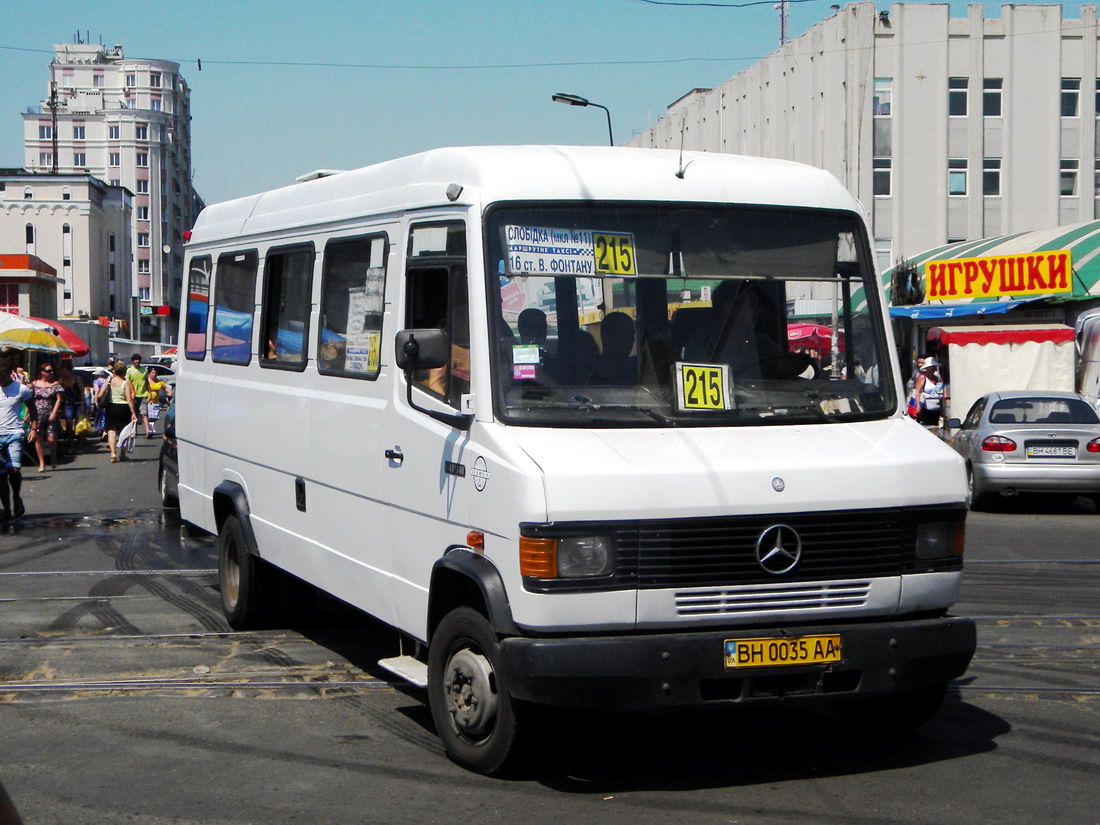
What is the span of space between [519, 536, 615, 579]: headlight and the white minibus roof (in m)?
1.50

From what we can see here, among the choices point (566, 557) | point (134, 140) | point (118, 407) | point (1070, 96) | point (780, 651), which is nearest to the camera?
point (566, 557)

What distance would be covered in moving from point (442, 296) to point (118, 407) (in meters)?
19.9

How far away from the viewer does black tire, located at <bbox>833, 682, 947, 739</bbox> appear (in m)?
6.12

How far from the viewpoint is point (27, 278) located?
6481 centimetres

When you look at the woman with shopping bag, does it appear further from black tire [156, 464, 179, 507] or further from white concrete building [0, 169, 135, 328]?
white concrete building [0, 169, 135, 328]

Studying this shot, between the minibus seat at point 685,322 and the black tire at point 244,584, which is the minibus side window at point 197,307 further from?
the minibus seat at point 685,322

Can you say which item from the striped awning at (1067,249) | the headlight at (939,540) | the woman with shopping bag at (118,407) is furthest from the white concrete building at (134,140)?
the headlight at (939,540)

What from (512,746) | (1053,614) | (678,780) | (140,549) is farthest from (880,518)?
(140,549)

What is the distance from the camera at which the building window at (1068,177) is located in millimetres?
56250

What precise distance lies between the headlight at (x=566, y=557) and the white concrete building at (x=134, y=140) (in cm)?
11455

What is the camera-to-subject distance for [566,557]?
5234mm

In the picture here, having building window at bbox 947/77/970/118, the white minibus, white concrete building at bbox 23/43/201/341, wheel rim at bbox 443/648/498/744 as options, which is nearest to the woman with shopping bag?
the white minibus

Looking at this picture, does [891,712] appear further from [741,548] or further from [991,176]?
[991,176]

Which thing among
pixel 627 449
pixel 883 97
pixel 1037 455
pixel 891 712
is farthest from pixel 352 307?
pixel 883 97
